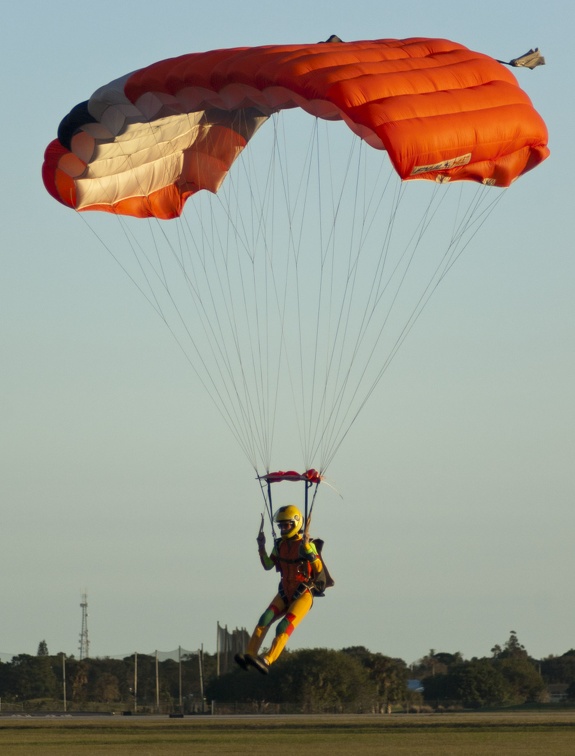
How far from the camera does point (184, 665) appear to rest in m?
95.4

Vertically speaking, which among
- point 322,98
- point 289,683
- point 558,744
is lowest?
point 558,744

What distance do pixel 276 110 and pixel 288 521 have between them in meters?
5.83

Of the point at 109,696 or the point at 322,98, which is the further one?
the point at 109,696

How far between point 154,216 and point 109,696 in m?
66.1

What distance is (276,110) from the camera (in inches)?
862

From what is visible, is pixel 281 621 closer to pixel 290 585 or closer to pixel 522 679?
pixel 290 585

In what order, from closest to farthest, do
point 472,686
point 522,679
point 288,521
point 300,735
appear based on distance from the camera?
point 288,521 → point 300,735 → point 472,686 → point 522,679

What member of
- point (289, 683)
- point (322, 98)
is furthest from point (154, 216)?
point (289, 683)

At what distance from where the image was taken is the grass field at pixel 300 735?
103 ft

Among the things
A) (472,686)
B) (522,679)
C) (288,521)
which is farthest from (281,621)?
(522,679)

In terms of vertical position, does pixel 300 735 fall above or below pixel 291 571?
below

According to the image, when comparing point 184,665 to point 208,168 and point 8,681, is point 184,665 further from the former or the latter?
point 208,168

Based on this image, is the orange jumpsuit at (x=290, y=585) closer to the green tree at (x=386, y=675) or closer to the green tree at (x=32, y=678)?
the green tree at (x=386, y=675)

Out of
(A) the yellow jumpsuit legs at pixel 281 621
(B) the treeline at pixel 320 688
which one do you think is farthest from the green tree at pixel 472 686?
(A) the yellow jumpsuit legs at pixel 281 621
